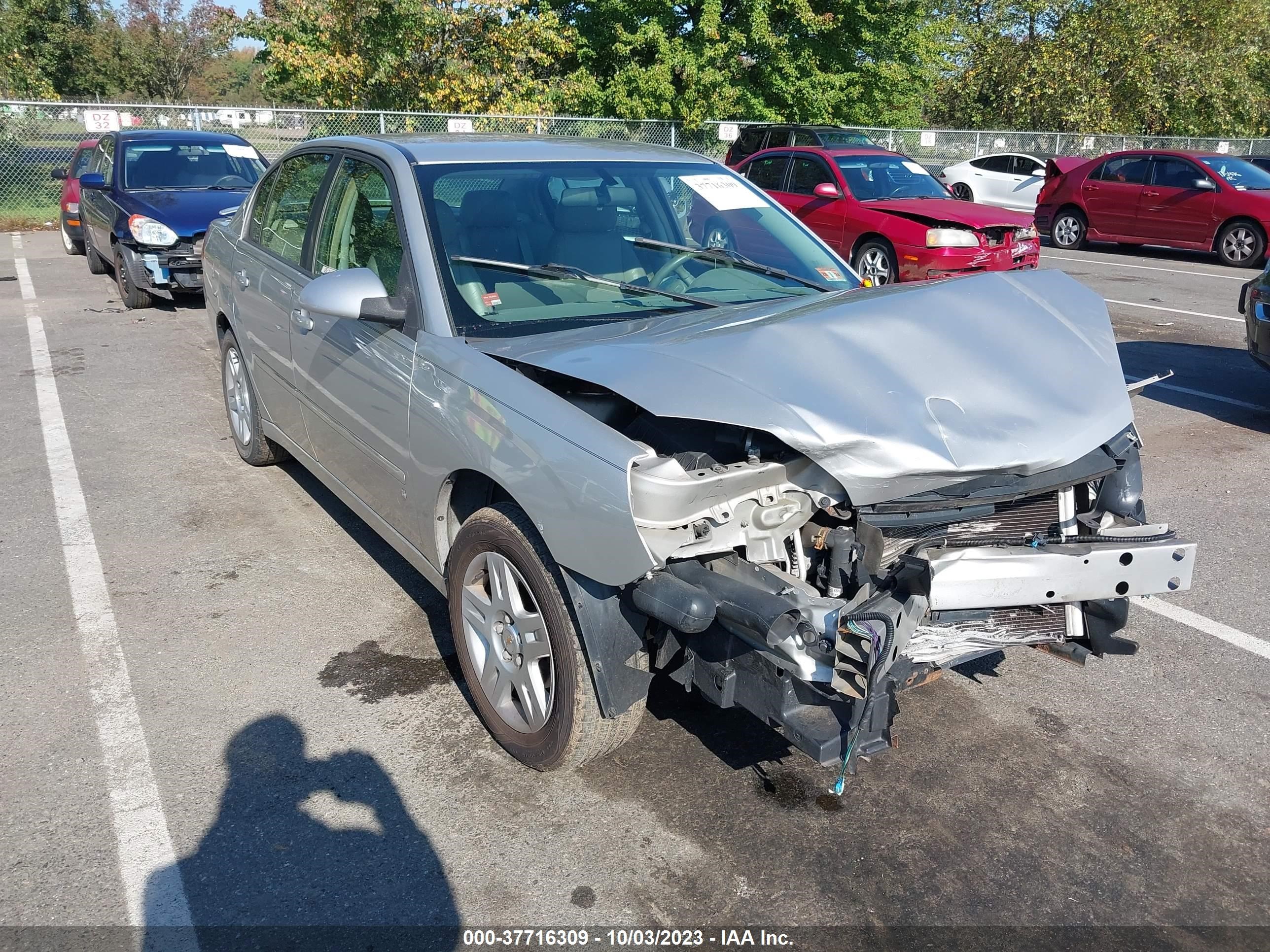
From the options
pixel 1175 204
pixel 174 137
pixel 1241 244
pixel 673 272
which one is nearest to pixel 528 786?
pixel 673 272

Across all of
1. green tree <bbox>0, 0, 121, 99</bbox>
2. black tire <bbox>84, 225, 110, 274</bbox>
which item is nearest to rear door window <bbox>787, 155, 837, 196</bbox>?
black tire <bbox>84, 225, 110, 274</bbox>

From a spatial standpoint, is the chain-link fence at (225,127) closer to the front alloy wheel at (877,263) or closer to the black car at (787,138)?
the black car at (787,138)

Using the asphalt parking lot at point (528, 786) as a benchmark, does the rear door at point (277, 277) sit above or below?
above

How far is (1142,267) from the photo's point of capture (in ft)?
52.2

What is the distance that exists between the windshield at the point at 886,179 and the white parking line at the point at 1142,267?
4594 mm

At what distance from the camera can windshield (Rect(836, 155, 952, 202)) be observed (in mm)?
12469

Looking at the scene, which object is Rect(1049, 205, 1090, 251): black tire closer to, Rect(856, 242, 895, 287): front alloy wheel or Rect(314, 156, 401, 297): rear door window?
Rect(856, 242, 895, 287): front alloy wheel

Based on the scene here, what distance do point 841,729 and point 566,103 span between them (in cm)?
2322

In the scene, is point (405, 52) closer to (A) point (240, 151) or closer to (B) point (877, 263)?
(A) point (240, 151)

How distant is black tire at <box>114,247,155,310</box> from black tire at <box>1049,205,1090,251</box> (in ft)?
48.0

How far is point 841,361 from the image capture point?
294cm

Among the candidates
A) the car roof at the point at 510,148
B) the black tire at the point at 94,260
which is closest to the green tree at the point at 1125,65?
the black tire at the point at 94,260

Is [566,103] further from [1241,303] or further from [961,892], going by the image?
[961,892]

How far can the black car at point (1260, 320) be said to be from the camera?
724 centimetres
